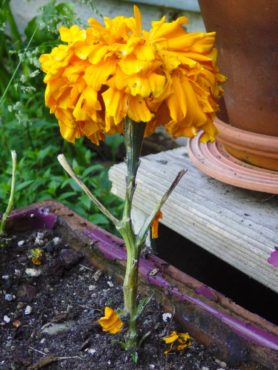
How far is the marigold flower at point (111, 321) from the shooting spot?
0.96 meters

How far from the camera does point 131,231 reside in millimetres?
928

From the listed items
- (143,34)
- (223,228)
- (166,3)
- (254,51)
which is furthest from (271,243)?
(166,3)

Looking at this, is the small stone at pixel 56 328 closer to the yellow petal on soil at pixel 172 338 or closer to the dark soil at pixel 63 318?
the dark soil at pixel 63 318

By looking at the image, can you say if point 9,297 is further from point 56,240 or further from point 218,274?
point 218,274

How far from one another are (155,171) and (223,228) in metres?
0.28

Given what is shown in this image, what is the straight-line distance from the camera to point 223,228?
3.94ft

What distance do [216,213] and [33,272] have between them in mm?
370

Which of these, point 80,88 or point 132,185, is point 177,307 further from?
point 80,88

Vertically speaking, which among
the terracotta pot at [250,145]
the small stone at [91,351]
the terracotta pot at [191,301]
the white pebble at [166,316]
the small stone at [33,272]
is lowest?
the small stone at [33,272]

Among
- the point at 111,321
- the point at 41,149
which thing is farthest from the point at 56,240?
the point at 41,149

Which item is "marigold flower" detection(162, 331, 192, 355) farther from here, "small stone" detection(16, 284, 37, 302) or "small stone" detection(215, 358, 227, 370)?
"small stone" detection(16, 284, 37, 302)

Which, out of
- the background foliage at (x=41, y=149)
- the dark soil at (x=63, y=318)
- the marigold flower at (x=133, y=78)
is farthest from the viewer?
the background foliage at (x=41, y=149)

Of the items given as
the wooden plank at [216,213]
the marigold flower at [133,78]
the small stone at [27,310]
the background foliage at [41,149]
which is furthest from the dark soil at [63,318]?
the background foliage at [41,149]

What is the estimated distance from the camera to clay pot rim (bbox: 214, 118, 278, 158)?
1232 millimetres
